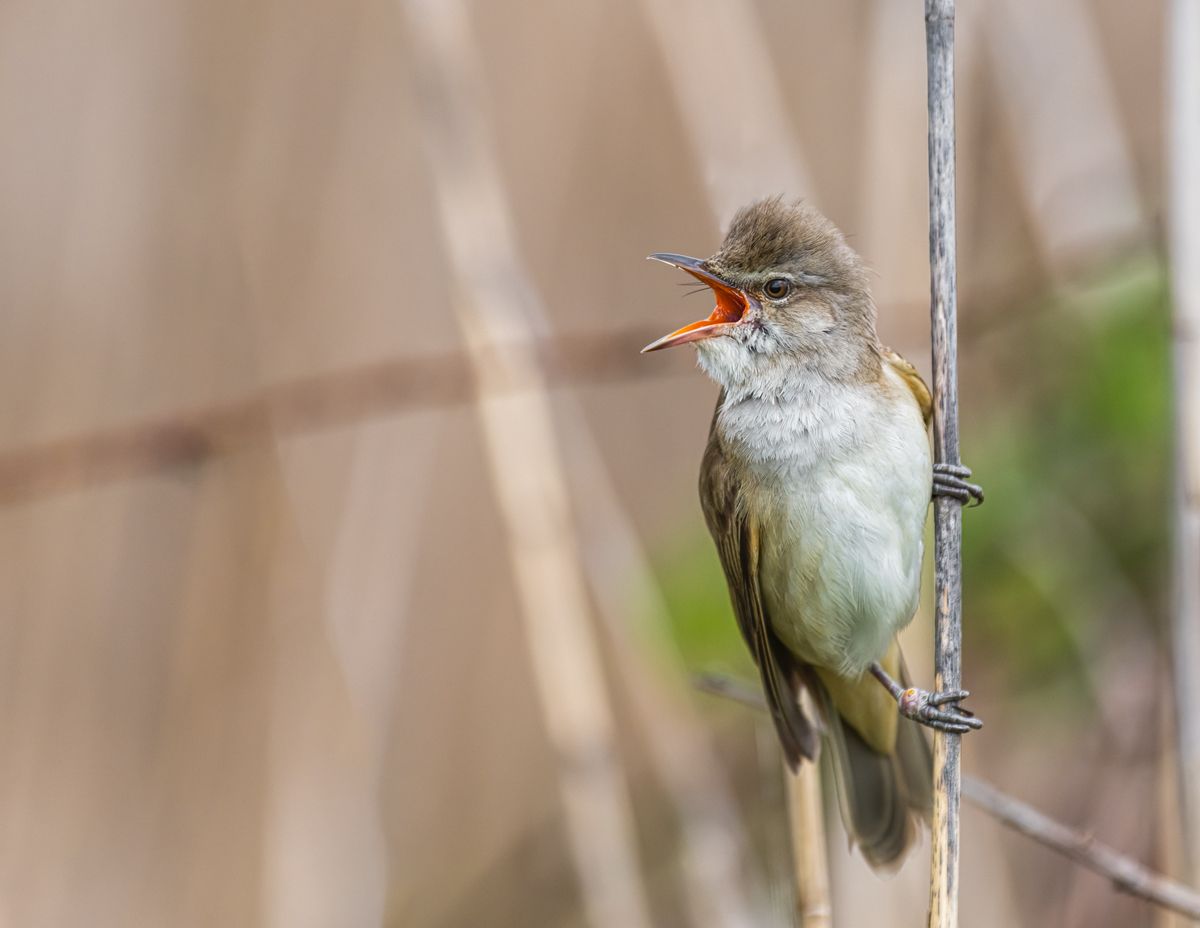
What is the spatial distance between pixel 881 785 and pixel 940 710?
690 mm

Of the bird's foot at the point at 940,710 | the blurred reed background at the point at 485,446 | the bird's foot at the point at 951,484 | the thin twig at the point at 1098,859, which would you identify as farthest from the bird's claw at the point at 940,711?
the blurred reed background at the point at 485,446

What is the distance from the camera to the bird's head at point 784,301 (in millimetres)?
2512

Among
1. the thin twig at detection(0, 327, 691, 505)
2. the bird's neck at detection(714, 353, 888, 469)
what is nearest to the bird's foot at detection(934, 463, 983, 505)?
the bird's neck at detection(714, 353, 888, 469)

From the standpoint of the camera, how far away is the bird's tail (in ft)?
9.05

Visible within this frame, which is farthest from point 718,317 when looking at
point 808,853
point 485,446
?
point 485,446

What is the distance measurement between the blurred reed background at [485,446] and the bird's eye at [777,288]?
620 millimetres

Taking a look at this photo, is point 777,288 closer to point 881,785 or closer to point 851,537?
point 851,537

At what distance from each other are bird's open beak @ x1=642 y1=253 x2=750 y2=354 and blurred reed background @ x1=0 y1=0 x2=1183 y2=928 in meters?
0.54

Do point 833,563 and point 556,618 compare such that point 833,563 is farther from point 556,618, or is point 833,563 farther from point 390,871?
point 390,871

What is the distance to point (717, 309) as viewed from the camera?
263 centimetres

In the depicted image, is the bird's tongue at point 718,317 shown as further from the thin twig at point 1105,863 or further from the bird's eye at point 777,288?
the thin twig at point 1105,863

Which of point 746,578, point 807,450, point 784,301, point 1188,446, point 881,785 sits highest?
point 784,301

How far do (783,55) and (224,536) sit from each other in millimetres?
2545

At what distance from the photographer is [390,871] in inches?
168
